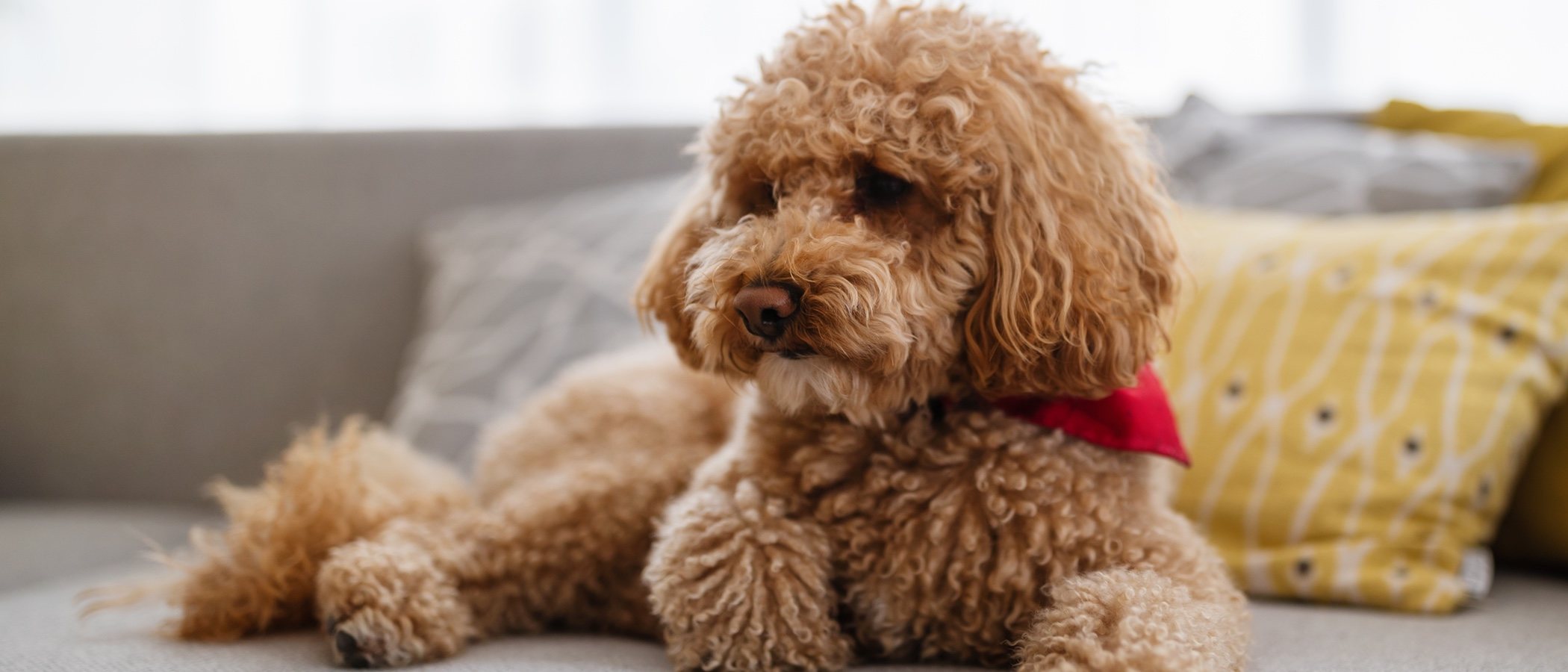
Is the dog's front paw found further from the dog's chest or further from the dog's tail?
the dog's chest

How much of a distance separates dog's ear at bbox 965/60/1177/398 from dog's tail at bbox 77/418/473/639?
706 millimetres

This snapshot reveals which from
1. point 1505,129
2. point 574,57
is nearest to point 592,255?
point 574,57

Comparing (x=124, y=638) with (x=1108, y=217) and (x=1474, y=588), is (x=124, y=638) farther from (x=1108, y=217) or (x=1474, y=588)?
(x=1474, y=588)

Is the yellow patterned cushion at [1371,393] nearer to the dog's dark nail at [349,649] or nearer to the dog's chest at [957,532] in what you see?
the dog's chest at [957,532]

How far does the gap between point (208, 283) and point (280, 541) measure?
1.26 metres

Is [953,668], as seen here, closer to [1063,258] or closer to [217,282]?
[1063,258]

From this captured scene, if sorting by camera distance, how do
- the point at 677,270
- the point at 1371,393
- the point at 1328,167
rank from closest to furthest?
the point at 677,270 < the point at 1371,393 < the point at 1328,167

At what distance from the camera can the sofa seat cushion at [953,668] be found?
1016mm

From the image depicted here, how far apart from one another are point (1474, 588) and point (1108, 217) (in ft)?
2.19

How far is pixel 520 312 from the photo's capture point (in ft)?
6.08

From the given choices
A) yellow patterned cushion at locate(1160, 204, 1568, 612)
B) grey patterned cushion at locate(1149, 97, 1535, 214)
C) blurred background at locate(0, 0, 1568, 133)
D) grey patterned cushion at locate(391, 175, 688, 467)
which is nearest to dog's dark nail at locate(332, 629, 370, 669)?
grey patterned cushion at locate(391, 175, 688, 467)

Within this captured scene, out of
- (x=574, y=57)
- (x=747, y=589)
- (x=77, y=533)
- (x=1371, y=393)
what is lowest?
(x=77, y=533)

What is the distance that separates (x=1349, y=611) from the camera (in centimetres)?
125

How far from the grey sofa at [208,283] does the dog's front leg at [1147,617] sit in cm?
139
